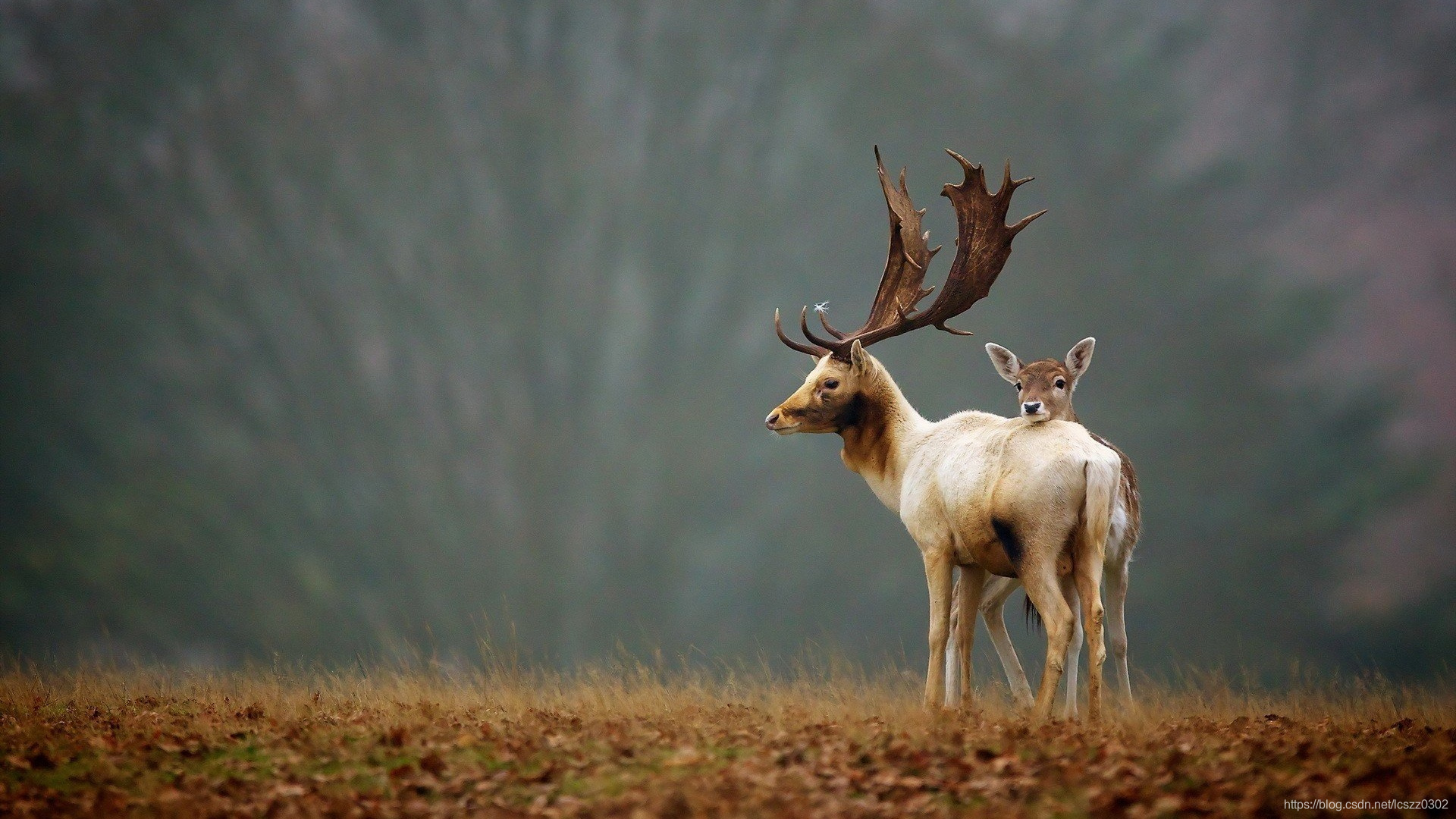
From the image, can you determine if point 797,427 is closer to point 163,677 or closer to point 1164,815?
point 1164,815

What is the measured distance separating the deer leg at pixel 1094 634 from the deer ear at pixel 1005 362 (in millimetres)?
2636

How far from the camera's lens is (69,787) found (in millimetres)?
7840

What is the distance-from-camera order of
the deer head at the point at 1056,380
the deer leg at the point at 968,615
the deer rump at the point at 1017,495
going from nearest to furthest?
the deer rump at the point at 1017,495 → the deer leg at the point at 968,615 → the deer head at the point at 1056,380

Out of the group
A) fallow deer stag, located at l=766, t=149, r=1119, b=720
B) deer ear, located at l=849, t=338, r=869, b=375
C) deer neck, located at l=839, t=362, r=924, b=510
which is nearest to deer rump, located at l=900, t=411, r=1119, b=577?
fallow deer stag, located at l=766, t=149, r=1119, b=720

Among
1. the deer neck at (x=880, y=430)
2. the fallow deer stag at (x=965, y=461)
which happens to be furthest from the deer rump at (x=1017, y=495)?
the deer neck at (x=880, y=430)

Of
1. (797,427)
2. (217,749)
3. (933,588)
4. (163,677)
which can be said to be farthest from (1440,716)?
(163,677)

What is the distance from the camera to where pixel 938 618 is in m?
10.5

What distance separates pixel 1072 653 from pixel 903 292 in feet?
14.7

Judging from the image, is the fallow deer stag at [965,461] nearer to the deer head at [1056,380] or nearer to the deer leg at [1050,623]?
the deer leg at [1050,623]

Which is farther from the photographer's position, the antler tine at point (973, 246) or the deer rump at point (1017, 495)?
the antler tine at point (973, 246)

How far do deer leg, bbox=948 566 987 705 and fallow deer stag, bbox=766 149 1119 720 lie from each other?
0.01m

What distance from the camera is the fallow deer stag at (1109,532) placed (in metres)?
11.1

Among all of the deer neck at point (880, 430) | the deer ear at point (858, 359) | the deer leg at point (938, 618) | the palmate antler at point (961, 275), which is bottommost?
the deer leg at point (938, 618)

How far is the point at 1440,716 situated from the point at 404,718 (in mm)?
9838
